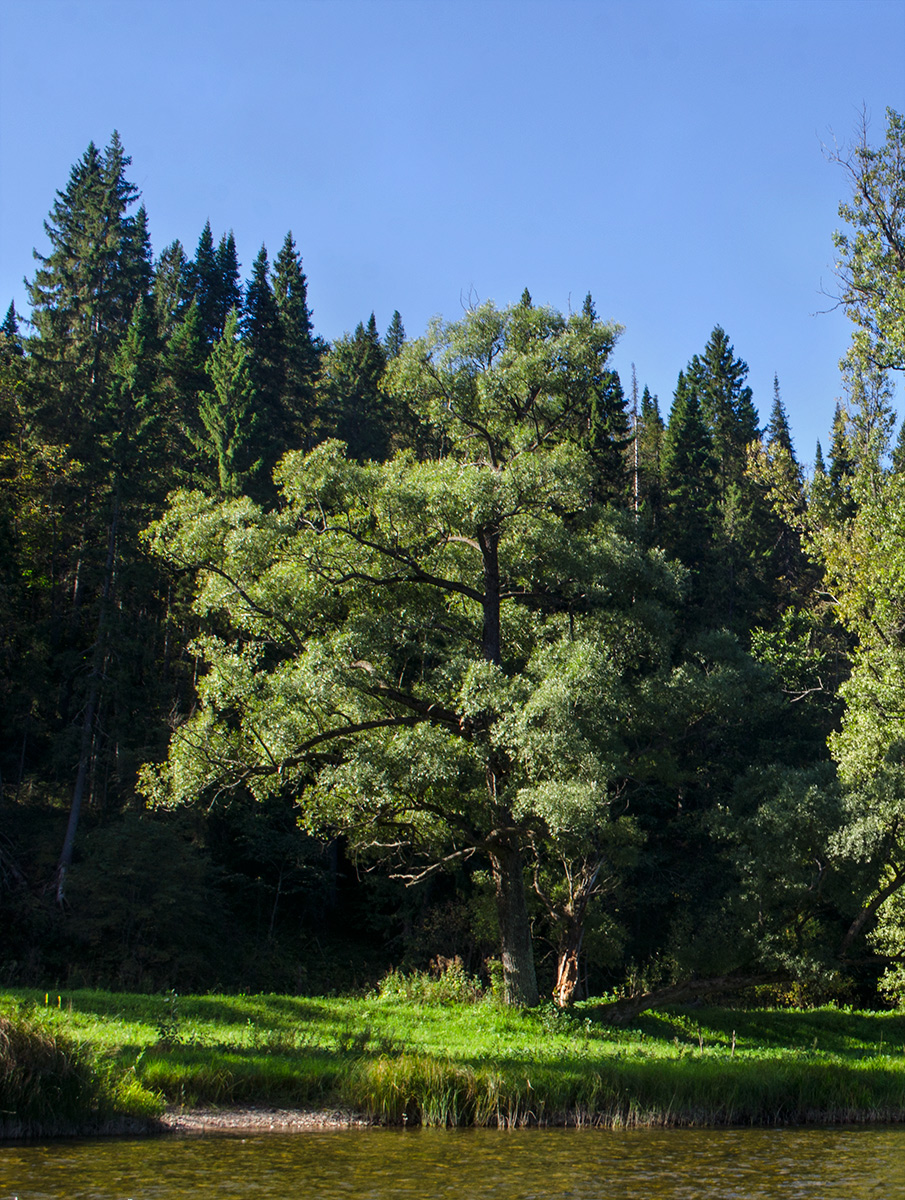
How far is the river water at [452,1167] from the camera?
27.1ft

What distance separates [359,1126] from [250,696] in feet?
33.8

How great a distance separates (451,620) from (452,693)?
280 cm

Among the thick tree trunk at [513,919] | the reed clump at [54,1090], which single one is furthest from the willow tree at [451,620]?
the reed clump at [54,1090]

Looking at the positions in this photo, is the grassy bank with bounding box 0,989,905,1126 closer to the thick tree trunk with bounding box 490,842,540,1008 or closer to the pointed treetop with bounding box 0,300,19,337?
the thick tree trunk with bounding box 490,842,540,1008

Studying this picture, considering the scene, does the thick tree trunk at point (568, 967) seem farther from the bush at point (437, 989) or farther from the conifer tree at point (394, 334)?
the conifer tree at point (394, 334)

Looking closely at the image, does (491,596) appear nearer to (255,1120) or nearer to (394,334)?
(255,1120)

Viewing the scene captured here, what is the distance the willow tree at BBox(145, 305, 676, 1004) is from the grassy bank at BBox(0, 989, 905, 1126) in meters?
3.81

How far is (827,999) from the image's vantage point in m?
30.2

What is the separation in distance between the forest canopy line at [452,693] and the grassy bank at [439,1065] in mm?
3848

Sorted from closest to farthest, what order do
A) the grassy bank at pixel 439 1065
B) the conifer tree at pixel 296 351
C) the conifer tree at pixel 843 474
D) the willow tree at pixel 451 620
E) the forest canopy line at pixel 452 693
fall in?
the grassy bank at pixel 439 1065, the willow tree at pixel 451 620, the forest canopy line at pixel 452 693, the conifer tree at pixel 843 474, the conifer tree at pixel 296 351

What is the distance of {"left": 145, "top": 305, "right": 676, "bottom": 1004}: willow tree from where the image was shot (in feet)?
62.6

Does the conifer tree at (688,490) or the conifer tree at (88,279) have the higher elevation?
the conifer tree at (88,279)

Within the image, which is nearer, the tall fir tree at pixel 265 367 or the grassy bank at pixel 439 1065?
the grassy bank at pixel 439 1065

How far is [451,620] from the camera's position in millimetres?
23125
